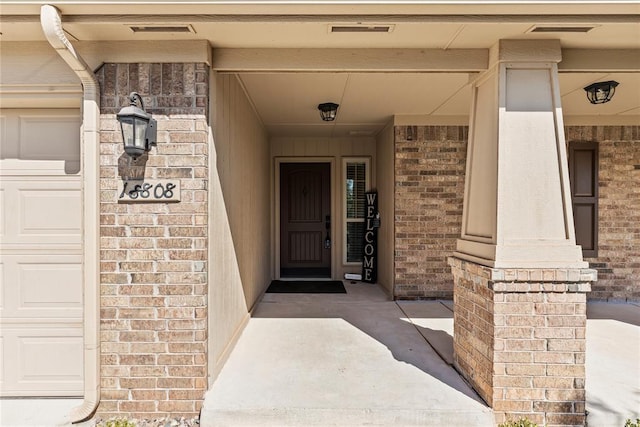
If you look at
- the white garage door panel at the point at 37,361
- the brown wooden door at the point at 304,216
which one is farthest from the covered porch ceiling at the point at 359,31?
the brown wooden door at the point at 304,216

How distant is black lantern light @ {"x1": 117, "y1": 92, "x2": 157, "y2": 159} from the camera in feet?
6.39

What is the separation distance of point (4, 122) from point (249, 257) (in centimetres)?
225

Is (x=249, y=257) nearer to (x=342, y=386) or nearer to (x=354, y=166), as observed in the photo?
(x=342, y=386)

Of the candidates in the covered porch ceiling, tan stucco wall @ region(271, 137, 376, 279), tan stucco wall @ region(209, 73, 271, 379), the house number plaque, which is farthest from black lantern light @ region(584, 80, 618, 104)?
the house number plaque

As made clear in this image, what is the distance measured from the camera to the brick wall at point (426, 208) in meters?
4.20

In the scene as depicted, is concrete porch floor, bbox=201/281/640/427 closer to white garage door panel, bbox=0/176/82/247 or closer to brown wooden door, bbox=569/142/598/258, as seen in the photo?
brown wooden door, bbox=569/142/598/258

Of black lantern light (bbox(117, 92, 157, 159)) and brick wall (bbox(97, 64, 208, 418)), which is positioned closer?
black lantern light (bbox(117, 92, 157, 159))

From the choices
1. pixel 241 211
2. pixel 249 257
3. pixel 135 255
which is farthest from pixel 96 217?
pixel 249 257

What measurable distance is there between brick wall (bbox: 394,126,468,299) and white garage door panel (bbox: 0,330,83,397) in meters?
3.33

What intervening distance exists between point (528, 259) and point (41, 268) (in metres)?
3.10

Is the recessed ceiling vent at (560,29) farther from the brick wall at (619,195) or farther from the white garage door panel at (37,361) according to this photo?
the white garage door panel at (37,361)

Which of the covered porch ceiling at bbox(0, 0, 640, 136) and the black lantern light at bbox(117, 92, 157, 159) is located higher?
the covered porch ceiling at bbox(0, 0, 640, 136)

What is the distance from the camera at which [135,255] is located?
2.07 m

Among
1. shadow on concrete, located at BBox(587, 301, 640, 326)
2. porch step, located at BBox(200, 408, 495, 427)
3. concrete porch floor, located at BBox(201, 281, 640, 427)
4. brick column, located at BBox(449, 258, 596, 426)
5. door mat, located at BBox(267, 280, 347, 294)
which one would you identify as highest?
brick column, located at BBox(449, 258, 596, 426)
